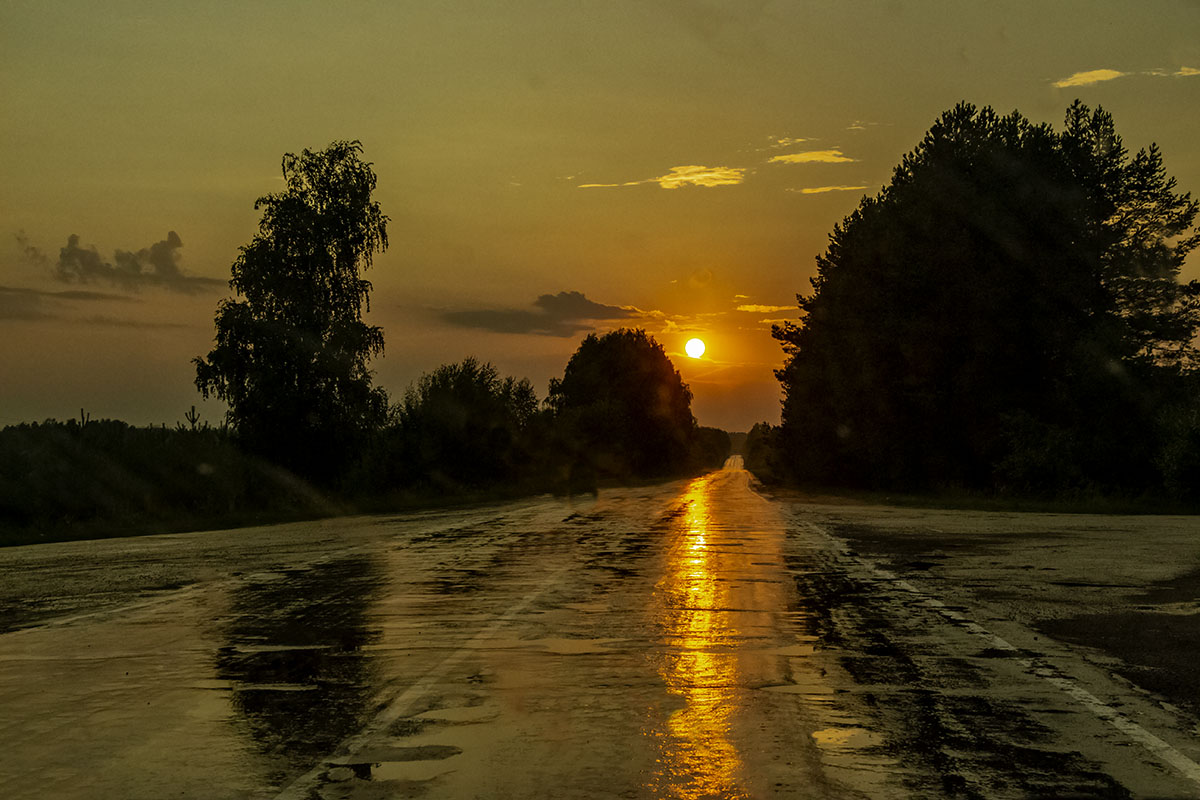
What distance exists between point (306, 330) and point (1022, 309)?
103 feet

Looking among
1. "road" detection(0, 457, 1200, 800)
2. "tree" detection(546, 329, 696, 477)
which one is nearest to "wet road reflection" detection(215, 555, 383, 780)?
"road" detection(0, 457, 1200, 800)

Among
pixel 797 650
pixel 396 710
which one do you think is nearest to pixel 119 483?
pixel 797 650

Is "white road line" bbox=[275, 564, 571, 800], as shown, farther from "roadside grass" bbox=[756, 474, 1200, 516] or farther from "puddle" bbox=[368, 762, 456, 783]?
"roadside grass" bbox=[756, 474, 1200, 516]

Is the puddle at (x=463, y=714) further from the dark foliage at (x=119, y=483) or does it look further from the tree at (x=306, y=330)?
the tree at (x=306, y=330)

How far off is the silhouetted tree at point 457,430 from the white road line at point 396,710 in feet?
155

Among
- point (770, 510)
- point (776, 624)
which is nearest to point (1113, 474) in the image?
point (770, 510)

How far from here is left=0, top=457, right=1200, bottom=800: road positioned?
5941 mm

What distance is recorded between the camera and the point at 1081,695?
786cm

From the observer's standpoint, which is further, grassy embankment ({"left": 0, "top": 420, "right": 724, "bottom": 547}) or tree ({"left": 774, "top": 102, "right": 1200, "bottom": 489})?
tree ({"left": 774, "top": 102, "right": 1200, "bottom": 489})

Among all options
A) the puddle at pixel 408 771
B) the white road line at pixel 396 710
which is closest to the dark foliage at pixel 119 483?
the white road line at pixel 396 710

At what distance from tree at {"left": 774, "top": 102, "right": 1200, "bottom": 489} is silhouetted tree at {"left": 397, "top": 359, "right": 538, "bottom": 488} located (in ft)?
63.5

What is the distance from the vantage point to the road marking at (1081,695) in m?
6.07

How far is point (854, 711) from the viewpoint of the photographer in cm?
738

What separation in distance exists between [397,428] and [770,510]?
2738 centimetres
